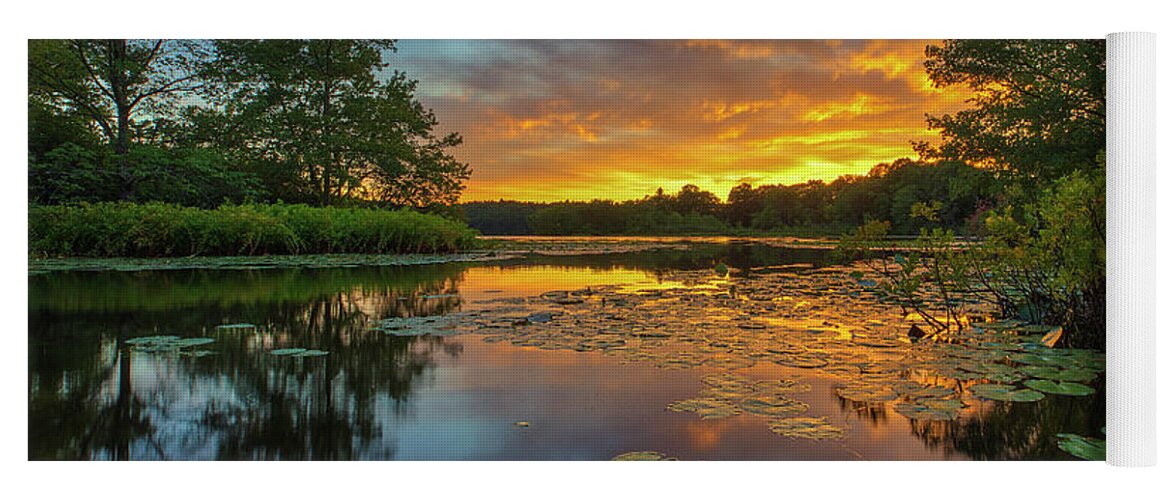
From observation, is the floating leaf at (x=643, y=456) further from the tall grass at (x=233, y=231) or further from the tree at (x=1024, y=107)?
the tall grass at (x=233, y=231)

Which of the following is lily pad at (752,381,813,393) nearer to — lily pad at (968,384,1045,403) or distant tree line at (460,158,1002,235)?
lily pad at (968,384,1045,403)

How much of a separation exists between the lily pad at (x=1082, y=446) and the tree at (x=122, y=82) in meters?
6.69

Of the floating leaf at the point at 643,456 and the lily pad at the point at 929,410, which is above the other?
the lily pad at the point at 929,410

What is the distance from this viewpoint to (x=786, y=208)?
11.1 meters

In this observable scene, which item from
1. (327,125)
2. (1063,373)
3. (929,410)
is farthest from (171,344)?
(327,125)

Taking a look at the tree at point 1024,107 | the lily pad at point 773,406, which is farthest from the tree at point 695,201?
the lily pad at point 773,406

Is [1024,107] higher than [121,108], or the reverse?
[121,108]

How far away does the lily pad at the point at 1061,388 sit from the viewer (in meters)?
3.00

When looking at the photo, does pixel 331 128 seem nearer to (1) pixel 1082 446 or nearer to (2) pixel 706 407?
(2) pixel 706 407

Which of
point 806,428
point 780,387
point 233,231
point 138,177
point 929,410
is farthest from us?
point 233,231

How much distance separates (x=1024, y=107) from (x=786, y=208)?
19.8 ft

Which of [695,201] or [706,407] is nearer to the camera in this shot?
[706,407]
